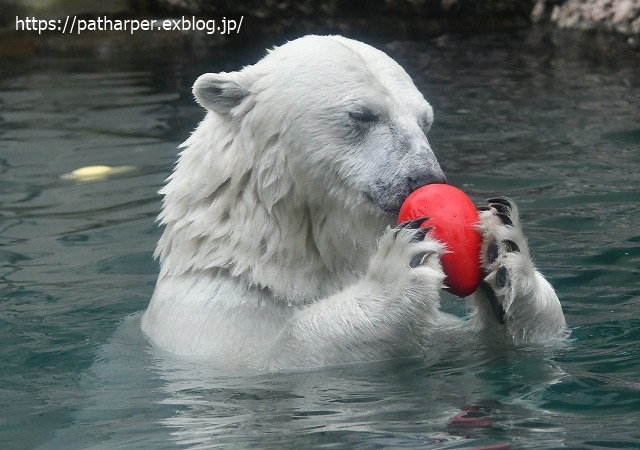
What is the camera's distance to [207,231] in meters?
3.92

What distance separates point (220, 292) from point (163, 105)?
16.6ft

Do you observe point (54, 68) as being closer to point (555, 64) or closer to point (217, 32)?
point (217, 32)

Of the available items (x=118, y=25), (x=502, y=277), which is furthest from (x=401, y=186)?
(x=118, y=25)

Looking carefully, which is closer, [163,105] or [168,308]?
[168,308]

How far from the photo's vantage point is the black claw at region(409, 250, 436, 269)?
342cm

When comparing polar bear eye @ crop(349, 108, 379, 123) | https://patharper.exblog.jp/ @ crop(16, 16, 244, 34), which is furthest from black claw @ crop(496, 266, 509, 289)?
https://patharper.exblog.jp/ @ crop(16, 16, 244, 34)

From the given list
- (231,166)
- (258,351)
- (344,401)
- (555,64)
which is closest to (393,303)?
(344,401)

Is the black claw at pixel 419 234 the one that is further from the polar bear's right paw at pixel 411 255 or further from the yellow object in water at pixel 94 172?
the yellow object in water at pixel 94 172

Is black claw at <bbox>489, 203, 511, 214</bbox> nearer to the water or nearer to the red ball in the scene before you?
the red ball

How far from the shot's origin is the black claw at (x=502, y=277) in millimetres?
3574

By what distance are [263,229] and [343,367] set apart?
1.85ft

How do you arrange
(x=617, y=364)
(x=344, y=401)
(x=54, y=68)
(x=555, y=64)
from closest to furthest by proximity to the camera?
(x=344, y=401), (x=617, y=364), (x=555, y=64), (x=54, y=68)

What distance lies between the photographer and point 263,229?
3855mm

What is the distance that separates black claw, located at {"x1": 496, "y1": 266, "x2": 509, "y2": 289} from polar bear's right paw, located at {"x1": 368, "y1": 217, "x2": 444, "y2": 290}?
24 cm
